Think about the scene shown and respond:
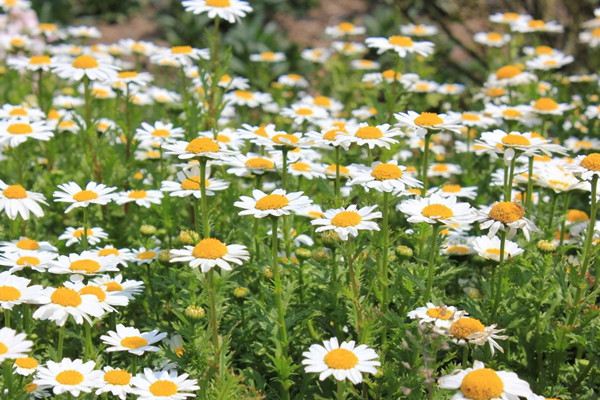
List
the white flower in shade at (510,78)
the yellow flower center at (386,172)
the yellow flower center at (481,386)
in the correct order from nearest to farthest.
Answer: the yellow flower center at (481,386)
the yellow flower center at (386,172)
the white flower in shade at (510,78)

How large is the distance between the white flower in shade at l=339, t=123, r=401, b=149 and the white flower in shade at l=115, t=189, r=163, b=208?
1098 millimetres

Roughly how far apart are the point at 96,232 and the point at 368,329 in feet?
5.26

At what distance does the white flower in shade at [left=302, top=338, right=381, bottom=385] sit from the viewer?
2779 millimetres

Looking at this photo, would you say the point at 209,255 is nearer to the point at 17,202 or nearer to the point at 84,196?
the point at 84,196

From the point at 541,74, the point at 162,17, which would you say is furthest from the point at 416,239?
the point at 162,17

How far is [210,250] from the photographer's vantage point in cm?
301

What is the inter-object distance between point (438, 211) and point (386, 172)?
28 cm

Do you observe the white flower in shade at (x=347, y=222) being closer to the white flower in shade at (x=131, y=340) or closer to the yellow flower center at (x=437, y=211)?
the yellow flower center at (x=437, y=211)

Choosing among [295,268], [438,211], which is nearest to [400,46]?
[295,268]

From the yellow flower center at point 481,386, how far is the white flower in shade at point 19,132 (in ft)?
9.09

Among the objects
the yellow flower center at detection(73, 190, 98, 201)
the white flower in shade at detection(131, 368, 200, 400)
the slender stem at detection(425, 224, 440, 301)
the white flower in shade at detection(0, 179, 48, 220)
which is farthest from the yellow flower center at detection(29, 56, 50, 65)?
the slender stem at detection(425, 224, 440, 301)

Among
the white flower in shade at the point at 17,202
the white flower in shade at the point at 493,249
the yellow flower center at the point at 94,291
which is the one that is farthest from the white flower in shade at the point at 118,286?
the white flower in shade at the point at 493,249

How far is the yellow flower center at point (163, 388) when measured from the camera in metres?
2.87

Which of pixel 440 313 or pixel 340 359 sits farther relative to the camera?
pixel 440 313
